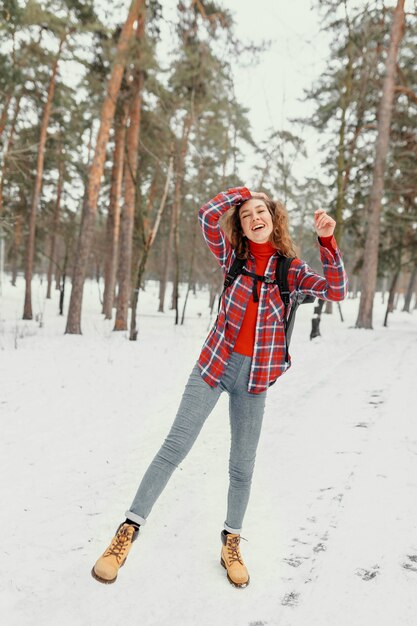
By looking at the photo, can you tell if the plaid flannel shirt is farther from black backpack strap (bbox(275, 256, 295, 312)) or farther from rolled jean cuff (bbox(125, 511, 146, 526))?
rolled jean cuff (bbox(125, 511, 146, 526))

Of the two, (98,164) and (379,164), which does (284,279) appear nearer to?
(98,164)

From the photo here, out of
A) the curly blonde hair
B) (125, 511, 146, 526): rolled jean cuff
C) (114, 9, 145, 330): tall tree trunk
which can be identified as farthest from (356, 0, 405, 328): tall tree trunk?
(125, 511, 146, 526): rolled jean cuff

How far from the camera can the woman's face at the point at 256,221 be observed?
7.66ft

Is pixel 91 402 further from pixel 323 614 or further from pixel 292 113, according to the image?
pixel 292 113

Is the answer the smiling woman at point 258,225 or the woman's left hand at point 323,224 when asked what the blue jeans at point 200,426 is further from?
the woman's left hand at point 323,224

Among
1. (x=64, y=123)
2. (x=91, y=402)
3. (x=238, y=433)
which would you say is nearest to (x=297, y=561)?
(x=238, y=433)

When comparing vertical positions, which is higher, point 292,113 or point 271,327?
point 292,113

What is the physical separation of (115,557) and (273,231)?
6.19 feet

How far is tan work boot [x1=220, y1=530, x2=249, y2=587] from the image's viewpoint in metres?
2.29

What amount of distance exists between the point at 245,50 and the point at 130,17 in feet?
10.6

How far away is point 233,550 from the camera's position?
2.42 metres

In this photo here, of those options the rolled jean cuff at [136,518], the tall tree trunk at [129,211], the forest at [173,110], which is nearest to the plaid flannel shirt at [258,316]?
the rolled jean cuff at [136,518]

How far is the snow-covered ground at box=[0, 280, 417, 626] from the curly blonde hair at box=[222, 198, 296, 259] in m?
1.74

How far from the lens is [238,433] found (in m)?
2.42
